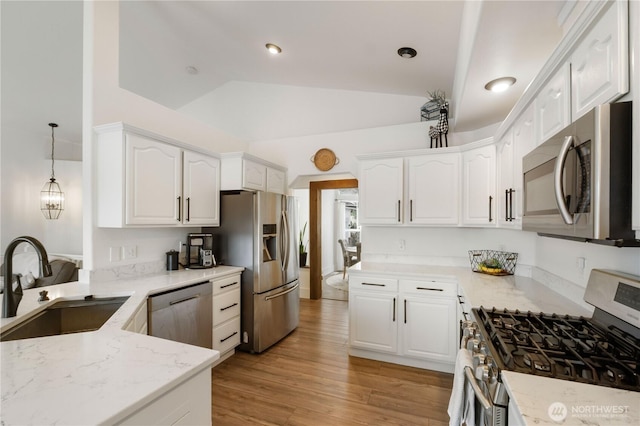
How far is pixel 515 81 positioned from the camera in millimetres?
2162

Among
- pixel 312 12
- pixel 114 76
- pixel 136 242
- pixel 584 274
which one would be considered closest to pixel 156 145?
pixel 114 76

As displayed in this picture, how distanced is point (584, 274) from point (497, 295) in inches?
19.7

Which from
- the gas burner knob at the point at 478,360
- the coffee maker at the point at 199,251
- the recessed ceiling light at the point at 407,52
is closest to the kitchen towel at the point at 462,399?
the gas burner knob at the point at 478,360

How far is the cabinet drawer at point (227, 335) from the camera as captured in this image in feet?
9.40

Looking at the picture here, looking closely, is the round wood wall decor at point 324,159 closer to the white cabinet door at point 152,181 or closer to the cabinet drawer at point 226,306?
the white cabinet door at point 152,181

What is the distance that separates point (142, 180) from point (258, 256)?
1.32 m

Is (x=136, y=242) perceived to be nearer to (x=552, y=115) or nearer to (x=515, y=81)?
(x=552, y=115)

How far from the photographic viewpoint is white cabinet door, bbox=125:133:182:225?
243 centimetres

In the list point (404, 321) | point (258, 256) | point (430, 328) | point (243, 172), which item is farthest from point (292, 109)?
point (430, 328)

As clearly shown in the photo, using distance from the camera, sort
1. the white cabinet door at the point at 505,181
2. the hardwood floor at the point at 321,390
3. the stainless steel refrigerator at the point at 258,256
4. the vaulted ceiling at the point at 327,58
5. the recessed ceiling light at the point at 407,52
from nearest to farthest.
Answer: the vaulted ceiling at the point at 327,58, the hardwood floor at the point at 321,390, the white cabinet door at the point at 505,181, the recessed ceiling light at the point at 407,52, the stainless steel refrigerator at the point at 258,256

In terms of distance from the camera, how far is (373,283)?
2988mm

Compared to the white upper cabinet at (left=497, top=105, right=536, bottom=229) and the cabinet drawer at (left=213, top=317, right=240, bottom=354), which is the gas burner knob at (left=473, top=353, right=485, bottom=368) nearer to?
the white upper cabinet at (left=497, top=105, right=536, bottom=229)

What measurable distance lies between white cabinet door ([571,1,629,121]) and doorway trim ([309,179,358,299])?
3.49 m

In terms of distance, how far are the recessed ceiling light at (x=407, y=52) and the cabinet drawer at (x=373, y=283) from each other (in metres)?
2.12
